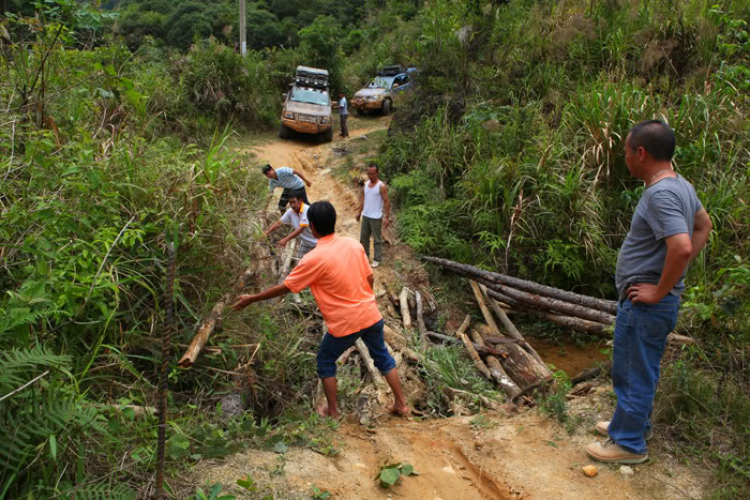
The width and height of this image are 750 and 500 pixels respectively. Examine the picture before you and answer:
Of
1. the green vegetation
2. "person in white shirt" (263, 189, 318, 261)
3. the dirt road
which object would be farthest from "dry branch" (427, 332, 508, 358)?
"person in white shirt" (263, 189, 318, 261)

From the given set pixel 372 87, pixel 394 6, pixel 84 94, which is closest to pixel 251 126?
pixel 372 87

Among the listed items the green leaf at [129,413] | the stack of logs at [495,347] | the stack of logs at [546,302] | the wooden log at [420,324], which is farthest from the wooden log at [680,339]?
the green leaf at [129,413]

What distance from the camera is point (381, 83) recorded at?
2069cm

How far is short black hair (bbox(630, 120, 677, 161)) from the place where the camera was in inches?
114

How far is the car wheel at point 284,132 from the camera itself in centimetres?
1615

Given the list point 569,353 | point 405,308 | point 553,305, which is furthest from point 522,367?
point 405,308

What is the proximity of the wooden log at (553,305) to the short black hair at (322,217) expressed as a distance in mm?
3400

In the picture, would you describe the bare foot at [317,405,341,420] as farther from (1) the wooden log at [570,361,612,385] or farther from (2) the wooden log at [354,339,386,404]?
(1) the wooden log at [570,361,612,385]

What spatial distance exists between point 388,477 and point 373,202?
5.26 m

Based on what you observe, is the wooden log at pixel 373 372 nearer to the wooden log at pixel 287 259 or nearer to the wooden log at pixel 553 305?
the wooden log at pixel 287 259

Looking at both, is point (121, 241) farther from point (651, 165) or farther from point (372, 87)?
point (372, 87)

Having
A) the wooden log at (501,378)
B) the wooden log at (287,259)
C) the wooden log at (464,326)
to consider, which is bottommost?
the wooden log at (464,326)

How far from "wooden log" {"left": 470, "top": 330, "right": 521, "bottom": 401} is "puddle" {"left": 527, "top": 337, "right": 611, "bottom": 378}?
979 millimetres

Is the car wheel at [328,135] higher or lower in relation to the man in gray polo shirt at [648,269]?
lower
